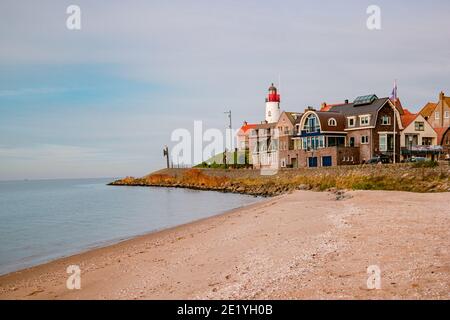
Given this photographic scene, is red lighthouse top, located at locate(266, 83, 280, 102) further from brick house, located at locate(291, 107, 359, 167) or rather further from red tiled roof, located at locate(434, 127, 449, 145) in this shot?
red tiled roof, located at locate(434, 127, 449, 145)

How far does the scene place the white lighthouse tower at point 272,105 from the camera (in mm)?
94875

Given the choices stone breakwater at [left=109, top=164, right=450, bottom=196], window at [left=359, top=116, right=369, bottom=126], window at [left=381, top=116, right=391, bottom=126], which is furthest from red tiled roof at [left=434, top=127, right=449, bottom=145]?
stone breakwater at [left=109, top=164, right=450, bottom=196]

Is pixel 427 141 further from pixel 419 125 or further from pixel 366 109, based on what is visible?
pixel 366 109

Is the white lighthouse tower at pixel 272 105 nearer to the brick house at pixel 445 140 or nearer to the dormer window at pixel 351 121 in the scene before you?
the dormer window at pixel 351 121

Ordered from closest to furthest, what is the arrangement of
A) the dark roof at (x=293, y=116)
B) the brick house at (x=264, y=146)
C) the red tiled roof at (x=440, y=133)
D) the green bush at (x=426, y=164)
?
the green bush at (x=426, y=164) → the red tiled roof at (x=440, y=133) → the dark roof at (x=293, y=116) → the brick house at (x=264, y=146)

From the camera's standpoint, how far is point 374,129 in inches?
2292

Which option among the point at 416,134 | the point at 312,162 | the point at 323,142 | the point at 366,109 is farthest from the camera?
the point at 416,134

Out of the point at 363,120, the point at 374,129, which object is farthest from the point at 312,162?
the point at 374,129

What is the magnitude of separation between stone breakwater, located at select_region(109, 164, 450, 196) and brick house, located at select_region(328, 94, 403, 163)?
10.1m

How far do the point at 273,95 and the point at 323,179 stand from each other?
5091 centimetres

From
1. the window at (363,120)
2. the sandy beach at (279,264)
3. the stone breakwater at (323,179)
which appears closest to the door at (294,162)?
the stone breakwater at (323,179)

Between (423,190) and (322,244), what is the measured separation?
2428 cm

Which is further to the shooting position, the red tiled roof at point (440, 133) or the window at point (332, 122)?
the red tiled roof at point (440, 133)

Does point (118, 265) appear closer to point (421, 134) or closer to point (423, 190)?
point (423, 190)
